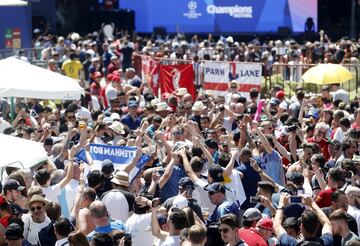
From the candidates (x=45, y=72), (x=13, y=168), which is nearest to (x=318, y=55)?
(x=45, y=72)

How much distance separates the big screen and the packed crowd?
21.4 meters

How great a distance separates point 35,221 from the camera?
33.3ft

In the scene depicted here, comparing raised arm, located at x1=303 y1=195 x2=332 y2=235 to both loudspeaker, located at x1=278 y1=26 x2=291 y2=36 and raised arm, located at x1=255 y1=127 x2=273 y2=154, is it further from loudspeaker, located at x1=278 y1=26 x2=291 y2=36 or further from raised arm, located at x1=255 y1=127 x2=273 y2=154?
loudspeaker, located at x1=278 y1=26 x2=291 y2=36

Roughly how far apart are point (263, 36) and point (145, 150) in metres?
29.1

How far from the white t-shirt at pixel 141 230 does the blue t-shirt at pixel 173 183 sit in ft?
6.58

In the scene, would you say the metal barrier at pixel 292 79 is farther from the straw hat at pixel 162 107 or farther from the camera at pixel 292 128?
the camera at pixel 292 128

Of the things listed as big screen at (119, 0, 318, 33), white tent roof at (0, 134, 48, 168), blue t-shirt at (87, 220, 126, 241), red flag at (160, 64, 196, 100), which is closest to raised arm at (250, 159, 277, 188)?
white tent roof at (0, 134, 48, 168)

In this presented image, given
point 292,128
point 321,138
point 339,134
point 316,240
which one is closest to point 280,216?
point 316,240

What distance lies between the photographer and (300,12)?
4006 cm

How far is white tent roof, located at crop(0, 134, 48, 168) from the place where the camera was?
11.4m

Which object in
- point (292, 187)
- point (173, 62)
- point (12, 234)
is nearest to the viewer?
point (12, 234)

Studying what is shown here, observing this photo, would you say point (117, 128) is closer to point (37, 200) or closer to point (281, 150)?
point (281, 150)

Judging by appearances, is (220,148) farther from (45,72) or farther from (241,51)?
(241,51)

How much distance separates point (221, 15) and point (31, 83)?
26443mm
